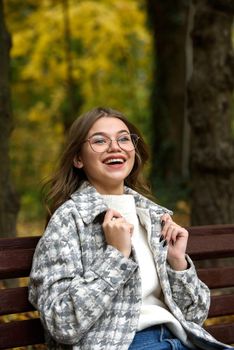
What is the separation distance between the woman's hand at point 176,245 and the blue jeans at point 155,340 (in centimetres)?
29

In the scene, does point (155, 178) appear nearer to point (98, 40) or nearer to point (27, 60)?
point (98, 40)

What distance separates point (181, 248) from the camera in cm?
329

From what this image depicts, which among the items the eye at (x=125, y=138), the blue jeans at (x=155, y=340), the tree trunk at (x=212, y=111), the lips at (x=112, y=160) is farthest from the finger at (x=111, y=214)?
the tree trunk at (x=212, y=111)

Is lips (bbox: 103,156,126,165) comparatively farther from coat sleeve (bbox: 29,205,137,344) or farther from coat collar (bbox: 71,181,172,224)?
coat sleeve (bbox: 29,205,137,344)

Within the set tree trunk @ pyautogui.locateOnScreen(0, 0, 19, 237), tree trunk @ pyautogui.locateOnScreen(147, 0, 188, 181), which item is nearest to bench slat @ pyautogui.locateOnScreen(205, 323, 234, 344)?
tree trunk @ pyautogui.locateOnScreen(0, 0, 19, 237)

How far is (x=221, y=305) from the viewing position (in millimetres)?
3852

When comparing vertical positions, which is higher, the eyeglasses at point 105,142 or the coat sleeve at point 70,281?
the eyeglasses at point 105,142

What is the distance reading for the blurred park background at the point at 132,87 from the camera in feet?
19.2

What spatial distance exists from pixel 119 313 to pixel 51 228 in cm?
45

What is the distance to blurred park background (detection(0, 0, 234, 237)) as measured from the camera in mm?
5867

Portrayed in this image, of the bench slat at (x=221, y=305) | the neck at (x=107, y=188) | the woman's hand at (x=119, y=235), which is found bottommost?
the bench slat at (x=221, y=305)

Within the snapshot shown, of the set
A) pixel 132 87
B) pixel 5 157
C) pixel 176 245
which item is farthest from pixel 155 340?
pixel 132 87

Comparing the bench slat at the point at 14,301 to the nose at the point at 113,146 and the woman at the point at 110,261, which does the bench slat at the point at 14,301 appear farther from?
the nose at the point at 113,146

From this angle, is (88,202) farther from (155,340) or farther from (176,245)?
(155,340)
